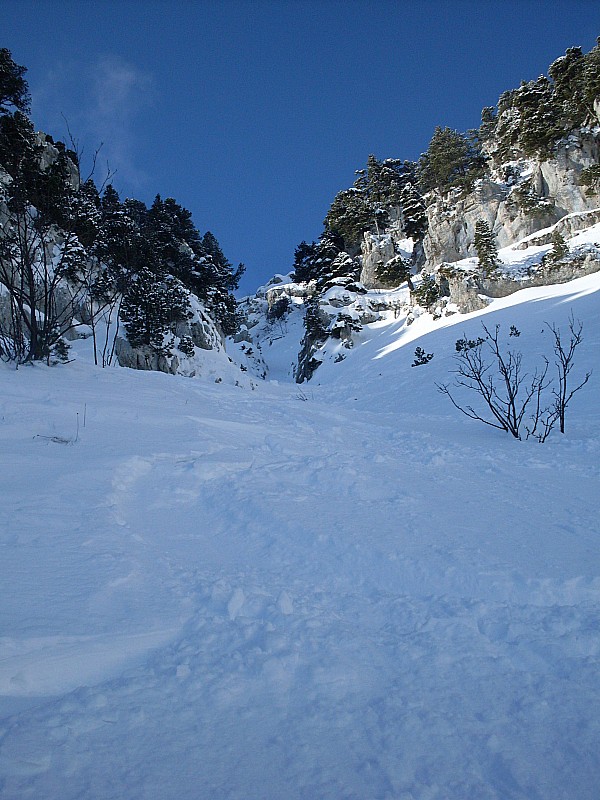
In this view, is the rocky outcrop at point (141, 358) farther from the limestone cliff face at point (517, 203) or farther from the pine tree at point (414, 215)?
the pine tree at point (414, 215)

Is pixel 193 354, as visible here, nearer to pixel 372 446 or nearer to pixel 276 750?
pixel 372 446

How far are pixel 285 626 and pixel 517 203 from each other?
126 ft

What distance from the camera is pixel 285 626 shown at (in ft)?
6.46

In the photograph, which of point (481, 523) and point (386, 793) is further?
point (481, 523)

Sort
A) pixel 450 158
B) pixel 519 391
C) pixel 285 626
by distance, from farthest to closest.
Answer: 1. pixel 450 158
2. pixel 519 391
3. pixel 285 626

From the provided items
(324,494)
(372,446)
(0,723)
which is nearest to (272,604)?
(0,723)

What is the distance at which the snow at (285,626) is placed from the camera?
1282 mm

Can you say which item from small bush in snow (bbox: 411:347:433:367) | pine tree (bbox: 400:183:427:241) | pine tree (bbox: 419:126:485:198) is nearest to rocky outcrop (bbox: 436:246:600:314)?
small bush in snow (bbox: 411:347:433:367)

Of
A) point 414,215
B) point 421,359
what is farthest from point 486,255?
point 414,215

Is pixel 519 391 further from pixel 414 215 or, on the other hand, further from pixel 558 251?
pixel 414 215

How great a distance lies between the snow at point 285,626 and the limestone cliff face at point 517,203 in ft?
110

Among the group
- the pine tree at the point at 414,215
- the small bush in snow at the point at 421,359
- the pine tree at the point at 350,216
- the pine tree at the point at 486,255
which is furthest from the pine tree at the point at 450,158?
the small bush in snow at the point at 421,359

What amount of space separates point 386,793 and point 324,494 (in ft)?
8.93

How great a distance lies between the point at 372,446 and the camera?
6445 millimetres
